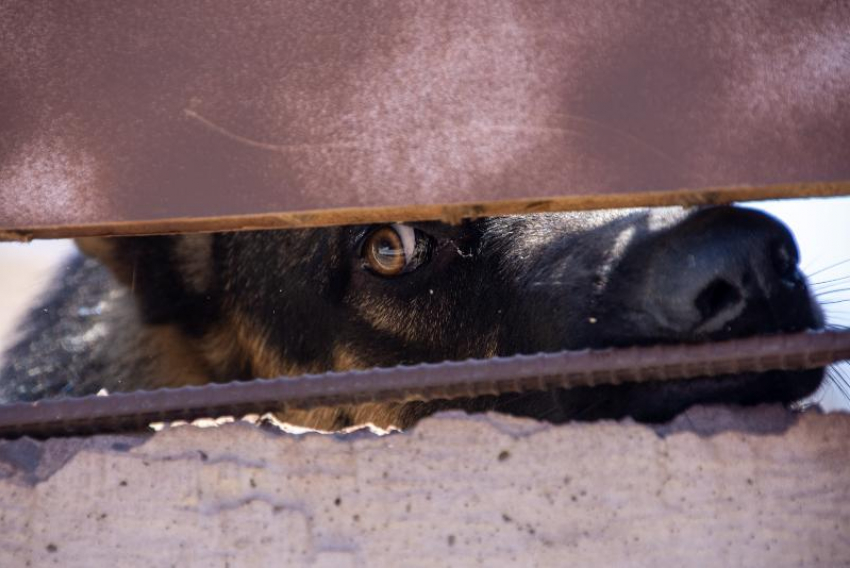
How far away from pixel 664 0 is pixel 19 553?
1234mm

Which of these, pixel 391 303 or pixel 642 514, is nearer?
pixel 642 514

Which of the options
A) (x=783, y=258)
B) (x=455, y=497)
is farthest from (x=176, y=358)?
(x=783, y=258)

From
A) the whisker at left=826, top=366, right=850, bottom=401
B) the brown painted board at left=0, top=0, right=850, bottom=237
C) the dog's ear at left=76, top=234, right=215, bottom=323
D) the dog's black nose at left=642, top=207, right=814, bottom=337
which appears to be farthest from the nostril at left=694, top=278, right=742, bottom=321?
the dog's ear at left=76, top=234, right=215, bottom=323

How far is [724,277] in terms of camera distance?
1.51 metres

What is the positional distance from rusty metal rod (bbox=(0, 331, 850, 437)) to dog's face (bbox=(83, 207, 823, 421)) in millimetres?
246

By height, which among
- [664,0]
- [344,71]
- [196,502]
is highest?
[664,0]

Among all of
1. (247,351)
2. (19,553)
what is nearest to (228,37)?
(19,553)

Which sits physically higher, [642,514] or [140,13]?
[140,13]

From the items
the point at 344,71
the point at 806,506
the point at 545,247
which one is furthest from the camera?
the point at 545,247

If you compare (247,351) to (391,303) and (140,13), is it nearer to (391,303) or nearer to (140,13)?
(391,303)

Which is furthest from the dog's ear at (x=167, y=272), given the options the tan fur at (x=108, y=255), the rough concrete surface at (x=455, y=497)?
the rough concrete surface at (x=455, y=497)

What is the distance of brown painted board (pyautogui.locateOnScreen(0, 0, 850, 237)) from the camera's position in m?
1.37

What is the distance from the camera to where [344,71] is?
1423mm

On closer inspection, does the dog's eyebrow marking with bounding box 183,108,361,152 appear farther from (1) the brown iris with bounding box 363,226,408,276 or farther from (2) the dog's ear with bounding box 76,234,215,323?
(2) the dog's ear with bounding box 76,234,215,323
